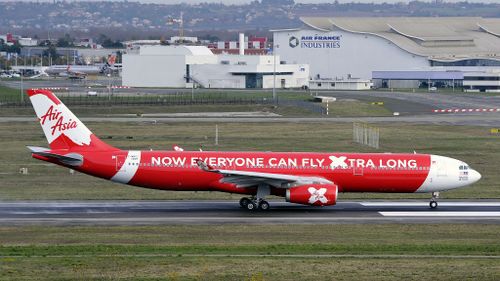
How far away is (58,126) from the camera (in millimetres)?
49844

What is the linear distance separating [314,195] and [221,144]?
3385cm

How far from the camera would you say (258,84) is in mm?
181875

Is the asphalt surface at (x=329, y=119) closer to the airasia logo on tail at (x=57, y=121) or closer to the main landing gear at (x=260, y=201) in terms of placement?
the airasia logo on tail at (x=57, y=121)

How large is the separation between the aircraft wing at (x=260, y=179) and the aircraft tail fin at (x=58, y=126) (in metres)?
6.18

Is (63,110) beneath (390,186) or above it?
above

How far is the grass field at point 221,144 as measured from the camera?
2200 inches

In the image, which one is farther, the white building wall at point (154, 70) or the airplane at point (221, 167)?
the white building wall at point (154, 70)

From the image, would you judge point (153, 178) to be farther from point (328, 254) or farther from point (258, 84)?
point (258, 84)

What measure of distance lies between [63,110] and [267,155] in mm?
10338

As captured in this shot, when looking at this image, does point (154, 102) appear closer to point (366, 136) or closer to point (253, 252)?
point (366, 136)

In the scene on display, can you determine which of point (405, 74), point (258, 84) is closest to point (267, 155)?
point (258, 84)

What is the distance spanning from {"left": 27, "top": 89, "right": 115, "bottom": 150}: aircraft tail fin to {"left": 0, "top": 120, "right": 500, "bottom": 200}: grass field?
4729mm

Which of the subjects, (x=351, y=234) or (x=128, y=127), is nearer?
(x=351, y=234)

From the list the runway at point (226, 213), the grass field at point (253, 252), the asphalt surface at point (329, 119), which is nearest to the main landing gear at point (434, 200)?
the runway at point (226, 213)
